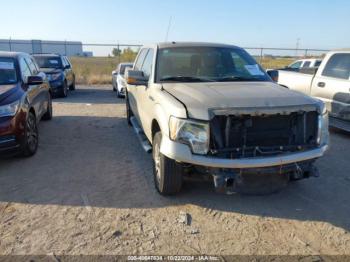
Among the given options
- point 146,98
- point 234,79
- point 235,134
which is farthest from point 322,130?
point 146,98

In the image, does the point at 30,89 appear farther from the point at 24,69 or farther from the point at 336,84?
the point at 336,84

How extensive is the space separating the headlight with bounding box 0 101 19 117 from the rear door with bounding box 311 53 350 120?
6.17 metres

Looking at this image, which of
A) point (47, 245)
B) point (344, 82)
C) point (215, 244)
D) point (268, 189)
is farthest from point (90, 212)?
point (344, 82)

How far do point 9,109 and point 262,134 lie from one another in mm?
3715

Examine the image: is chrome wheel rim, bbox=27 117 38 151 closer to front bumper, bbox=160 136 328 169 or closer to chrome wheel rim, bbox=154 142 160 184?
chrome wheel rim, bbox=154 142 160 184

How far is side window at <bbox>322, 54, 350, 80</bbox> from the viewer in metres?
7.22

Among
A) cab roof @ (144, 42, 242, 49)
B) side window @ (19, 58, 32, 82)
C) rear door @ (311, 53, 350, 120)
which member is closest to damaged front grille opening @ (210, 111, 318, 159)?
cab roof @ (144, 42, 242, 49)

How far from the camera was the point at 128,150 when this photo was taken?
6.29 metres

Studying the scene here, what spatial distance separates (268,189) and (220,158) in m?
0.68

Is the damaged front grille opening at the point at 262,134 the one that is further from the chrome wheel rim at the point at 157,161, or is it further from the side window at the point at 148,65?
the side window at the point at 148,65

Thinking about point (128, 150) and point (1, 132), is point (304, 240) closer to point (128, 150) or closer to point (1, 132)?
point (128, 150)

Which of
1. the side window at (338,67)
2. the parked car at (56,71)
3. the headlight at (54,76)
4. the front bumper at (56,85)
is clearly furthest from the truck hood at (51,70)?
the side window at (338,67)

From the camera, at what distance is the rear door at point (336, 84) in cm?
710

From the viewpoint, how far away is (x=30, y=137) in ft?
18.9
